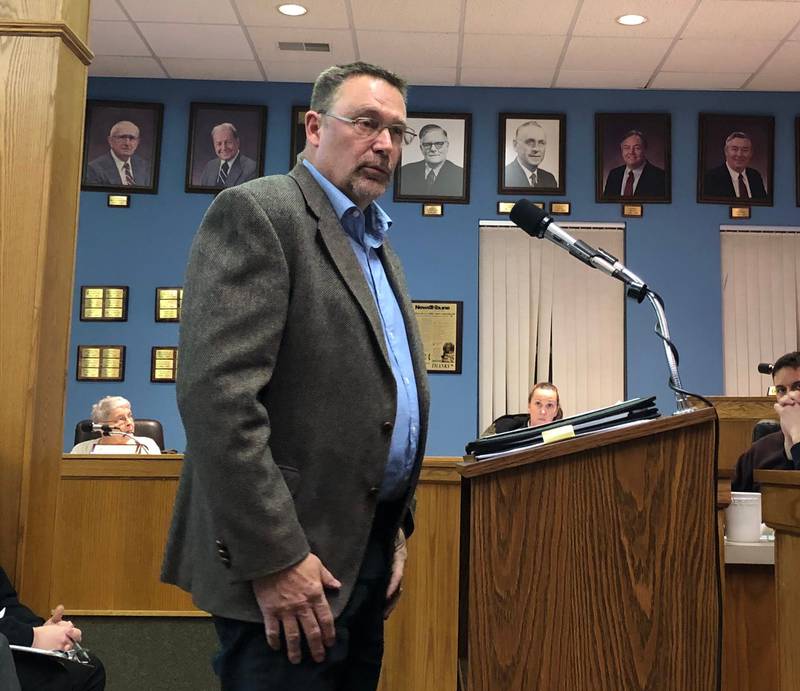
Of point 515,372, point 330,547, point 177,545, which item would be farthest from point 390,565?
point 515,372

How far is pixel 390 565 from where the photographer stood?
1772mm

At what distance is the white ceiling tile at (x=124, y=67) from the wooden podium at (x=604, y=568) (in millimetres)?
6616

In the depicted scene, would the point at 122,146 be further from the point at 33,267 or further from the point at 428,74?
the point at 33,267

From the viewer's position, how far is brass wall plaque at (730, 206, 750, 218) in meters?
A: 7.68

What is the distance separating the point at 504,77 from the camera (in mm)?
7625

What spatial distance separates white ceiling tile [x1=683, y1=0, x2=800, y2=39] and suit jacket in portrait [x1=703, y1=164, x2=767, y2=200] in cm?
118

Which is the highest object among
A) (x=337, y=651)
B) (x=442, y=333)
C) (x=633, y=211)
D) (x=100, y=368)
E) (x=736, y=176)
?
(x=736, y=176)

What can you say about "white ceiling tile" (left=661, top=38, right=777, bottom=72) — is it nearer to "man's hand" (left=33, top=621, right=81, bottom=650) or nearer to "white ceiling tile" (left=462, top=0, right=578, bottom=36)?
"white ceiling tile" (left=462, top=0, right=578, bottom=36)

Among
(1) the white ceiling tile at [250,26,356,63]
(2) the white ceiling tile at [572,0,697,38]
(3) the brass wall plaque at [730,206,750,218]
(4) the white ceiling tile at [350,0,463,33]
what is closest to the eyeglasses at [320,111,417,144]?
(4) the white ceiling tile at [350,0,463,33]

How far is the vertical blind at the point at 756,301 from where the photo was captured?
7.56 m

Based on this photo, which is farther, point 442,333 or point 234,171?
point 234,171

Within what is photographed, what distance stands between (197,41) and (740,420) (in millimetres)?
4841

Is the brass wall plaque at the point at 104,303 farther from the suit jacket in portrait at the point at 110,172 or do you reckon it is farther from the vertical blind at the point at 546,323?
the vertical blind at the point at 546,323

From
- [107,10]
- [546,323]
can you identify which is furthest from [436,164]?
[107,10]
